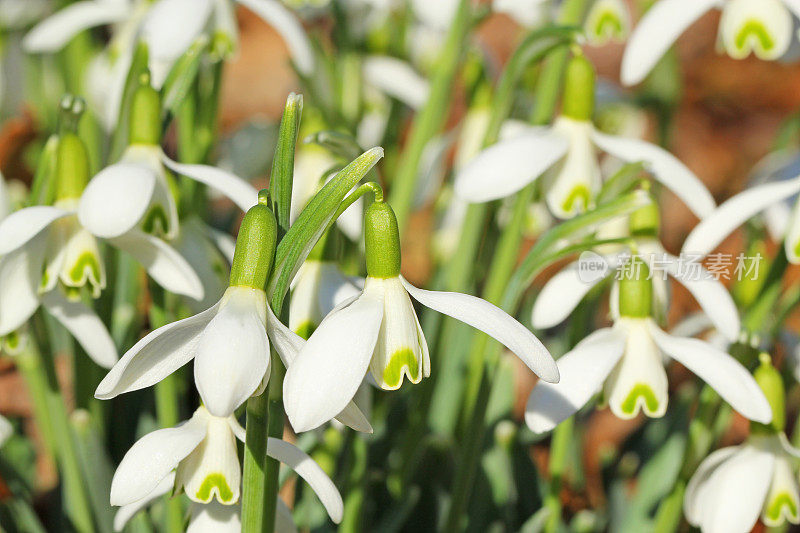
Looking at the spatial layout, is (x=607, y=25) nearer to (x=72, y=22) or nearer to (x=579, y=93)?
(x=579, y=93)

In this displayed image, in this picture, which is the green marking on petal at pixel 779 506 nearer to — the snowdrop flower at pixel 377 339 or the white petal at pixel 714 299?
the white petal at pixel 714 299

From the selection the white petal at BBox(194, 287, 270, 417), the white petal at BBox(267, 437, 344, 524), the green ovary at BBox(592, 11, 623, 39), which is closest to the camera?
the white petal at BBox(194, 287, 270, 417)

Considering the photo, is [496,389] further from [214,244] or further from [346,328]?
[346,328]

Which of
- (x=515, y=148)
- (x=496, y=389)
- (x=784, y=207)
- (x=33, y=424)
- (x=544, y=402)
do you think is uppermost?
(x=515, y=148)

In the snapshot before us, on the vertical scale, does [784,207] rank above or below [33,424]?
above

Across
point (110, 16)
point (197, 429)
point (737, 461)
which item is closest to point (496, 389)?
point (737, 461)

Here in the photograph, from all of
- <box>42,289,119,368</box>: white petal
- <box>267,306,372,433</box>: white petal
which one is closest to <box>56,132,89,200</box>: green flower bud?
<box>42,289,119,368</box>: white petal

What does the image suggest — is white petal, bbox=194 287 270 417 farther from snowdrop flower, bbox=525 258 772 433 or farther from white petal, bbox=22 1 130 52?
white petal, bbox=22 1 130 52
